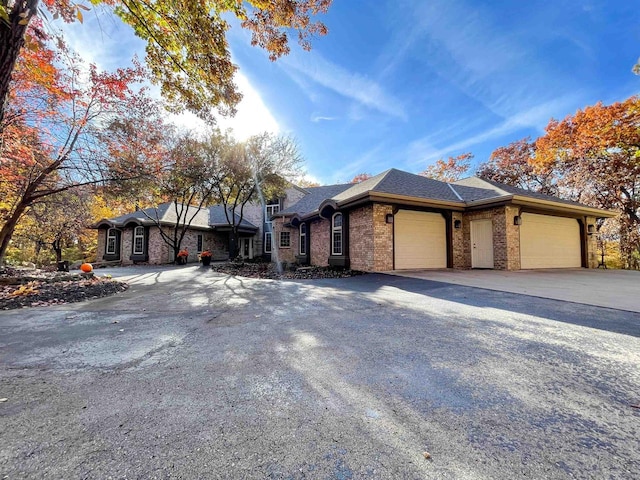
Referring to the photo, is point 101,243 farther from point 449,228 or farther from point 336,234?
point 449,228

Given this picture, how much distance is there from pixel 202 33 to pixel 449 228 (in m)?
10.0

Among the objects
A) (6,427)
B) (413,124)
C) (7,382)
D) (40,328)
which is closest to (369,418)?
(6,427)

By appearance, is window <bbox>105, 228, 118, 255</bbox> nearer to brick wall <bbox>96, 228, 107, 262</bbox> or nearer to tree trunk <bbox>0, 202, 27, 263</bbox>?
brick wall <bbox>96, 228, 107, 262</bbox>

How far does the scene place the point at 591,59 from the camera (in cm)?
1098

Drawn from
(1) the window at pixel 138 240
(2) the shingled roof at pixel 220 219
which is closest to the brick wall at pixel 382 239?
(2) the shingled roof at pixel 220 219

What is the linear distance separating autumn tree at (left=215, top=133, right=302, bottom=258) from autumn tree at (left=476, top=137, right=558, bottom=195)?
579 inches

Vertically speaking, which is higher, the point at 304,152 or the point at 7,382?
the point at 304,152

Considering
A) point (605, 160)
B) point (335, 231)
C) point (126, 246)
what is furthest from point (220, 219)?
point (605, 160)

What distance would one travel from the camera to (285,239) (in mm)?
17094

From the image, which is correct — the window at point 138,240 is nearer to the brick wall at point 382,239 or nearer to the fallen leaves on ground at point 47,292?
the fallen leaves on ground at point 47,292

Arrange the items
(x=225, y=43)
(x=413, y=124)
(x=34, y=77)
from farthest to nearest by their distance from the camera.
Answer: (x=413, y=124) < (x=34, y=77) < (x=225, y=43)

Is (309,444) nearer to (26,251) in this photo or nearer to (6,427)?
(6,427)

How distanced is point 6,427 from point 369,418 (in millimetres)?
2174

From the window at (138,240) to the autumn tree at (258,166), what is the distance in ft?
19.5
